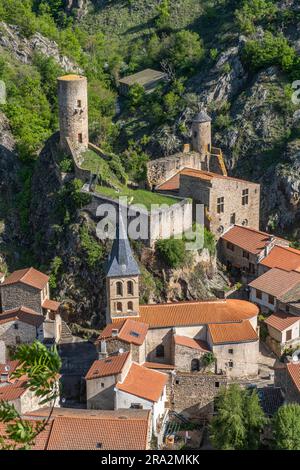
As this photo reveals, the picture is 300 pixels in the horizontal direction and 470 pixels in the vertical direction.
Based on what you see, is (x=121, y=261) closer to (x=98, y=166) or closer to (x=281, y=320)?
(x=281, y=320)

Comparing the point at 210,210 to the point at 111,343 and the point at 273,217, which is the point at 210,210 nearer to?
the point at 273,217

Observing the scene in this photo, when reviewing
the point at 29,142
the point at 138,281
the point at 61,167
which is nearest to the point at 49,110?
the point at 29,142

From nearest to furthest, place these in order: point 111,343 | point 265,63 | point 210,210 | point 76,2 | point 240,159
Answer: point 111,343, point 210,210, point 240,159, point 265,63, point 76,2

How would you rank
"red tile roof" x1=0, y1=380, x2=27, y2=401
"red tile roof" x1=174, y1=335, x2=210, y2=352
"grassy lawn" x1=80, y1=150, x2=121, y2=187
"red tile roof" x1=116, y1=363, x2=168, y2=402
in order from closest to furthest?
"red tile roof" x1=0, y1=380, x2=27, y2=401 < "red tile roof" x1=116, y1=363, x2=168, y2=402 < "red tile roof" x1=174, y1=335, x2=210, y2=352 < "grassy lawn" x1=80, y1=150, x2=121, y2=187

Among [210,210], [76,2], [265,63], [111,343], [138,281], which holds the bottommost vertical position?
[111,343]

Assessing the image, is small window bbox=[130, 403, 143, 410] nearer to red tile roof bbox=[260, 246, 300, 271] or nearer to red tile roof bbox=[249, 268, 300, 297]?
red tile roof bbox=[249, 268, 300, 297]

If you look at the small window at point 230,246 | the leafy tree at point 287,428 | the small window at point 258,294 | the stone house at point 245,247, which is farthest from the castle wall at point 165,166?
the leafy tree at point 287,428

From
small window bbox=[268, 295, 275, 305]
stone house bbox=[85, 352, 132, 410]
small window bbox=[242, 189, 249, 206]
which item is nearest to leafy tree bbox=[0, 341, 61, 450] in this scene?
stone house bbox=[85, 352, 132, 410]
